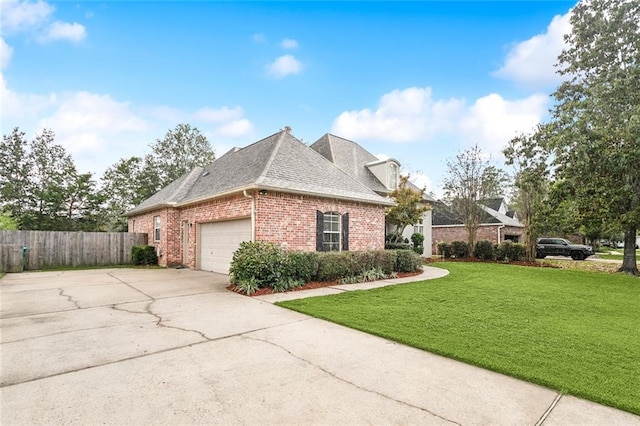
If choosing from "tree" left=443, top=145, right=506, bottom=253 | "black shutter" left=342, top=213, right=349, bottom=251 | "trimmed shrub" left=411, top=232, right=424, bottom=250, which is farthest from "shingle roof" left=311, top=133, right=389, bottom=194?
"black shutter" left=342, top=213, right=349, bottom=251

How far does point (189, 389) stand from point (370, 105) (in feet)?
52.4

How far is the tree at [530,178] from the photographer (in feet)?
50.3

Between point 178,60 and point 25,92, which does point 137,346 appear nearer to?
point 178,60

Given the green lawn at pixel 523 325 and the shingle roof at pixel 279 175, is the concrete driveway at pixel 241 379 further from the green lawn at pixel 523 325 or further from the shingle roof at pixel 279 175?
the shingle roof at pixel 279 175

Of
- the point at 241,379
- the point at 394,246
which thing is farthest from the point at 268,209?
the point at 394,246

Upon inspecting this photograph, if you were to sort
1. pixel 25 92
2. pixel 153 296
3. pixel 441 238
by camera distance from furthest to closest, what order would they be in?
pixel 441 238
pixel 25 92
pixel 153 296

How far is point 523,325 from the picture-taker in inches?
204

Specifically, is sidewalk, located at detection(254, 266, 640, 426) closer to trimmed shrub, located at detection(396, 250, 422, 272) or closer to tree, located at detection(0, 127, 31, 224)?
trimmed shrub, located at detection(396, 250, 422, 272)

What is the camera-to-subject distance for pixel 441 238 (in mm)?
25781

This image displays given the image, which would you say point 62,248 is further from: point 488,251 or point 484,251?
point 488,251

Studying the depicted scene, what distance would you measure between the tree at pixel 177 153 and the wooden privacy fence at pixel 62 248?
16.3 metres

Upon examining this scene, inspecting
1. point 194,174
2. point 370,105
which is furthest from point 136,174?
point 370,105

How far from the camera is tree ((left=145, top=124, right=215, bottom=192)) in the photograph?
31.9m

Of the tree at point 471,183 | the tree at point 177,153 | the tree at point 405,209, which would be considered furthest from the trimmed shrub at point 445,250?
the tree at point 177,153
